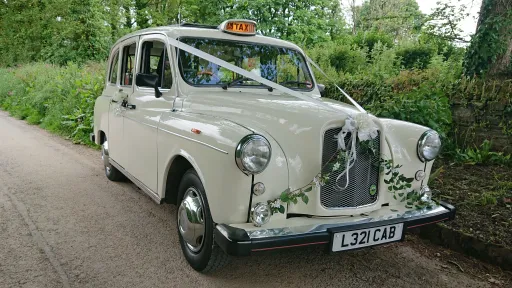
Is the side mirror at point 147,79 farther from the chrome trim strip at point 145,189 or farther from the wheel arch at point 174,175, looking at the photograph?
the chrome trim strip at point 145,189

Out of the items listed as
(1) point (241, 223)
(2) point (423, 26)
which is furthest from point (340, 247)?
(2) point (423, 26)

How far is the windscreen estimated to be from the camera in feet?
12.1

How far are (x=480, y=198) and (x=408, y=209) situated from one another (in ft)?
6.08

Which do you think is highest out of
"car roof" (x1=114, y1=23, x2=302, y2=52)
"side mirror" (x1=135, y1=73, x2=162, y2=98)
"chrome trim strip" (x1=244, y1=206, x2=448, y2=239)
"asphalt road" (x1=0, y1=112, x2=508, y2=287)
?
"car roof" (x1=114, y1=23, x2=302, y2=52)

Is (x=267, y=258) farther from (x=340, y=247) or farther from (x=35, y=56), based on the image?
(x=35, y=56)

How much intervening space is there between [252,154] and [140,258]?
60.7 inches

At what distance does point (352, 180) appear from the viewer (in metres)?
2.85

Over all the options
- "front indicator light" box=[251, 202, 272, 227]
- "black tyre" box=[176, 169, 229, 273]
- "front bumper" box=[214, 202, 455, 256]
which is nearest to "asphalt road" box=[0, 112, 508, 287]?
"black tyre" box=[176, 169, 229, 273]

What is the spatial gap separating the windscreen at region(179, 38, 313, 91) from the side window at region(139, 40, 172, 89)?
0.20 meters

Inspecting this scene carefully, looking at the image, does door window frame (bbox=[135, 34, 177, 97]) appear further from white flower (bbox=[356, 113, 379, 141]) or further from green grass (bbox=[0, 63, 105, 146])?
green grass (bbox=[0, 63, 105, 146])

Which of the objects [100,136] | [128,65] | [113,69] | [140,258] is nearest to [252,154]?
[140,258]

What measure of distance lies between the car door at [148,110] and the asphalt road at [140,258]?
21.0 inches

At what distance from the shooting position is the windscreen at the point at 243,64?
3.68 metres

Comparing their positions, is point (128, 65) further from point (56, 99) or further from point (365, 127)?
point (56, 99)
